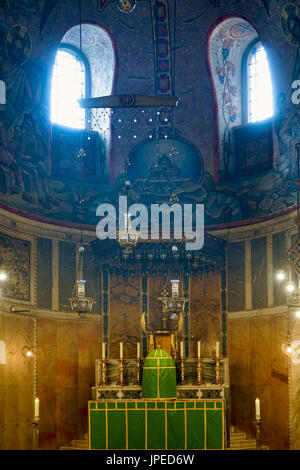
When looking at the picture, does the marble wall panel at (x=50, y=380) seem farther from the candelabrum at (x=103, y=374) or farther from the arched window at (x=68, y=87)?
Answer: the arched window at (x=68, y=87)

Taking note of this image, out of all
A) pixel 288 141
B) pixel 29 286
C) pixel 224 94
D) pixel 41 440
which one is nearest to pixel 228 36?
pixel 224 94

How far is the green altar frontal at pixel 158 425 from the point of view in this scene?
18.1m

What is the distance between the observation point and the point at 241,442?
20.1m

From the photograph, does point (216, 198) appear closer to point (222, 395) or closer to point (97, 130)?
point (97, 130)

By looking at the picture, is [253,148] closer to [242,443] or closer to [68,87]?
[68,87]

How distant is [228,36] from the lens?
22453mm

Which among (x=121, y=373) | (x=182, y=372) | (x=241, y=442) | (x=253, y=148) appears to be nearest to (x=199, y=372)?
(x=182, y=372)

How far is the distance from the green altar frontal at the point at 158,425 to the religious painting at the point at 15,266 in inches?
140

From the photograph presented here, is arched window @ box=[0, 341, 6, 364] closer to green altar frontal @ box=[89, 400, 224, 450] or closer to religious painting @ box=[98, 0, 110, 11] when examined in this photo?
green altar frontal @ box=[89, 400, 224, 450]

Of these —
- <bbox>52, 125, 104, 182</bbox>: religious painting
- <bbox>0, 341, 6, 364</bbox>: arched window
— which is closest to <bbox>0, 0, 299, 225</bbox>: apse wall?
<bbox>52, 125, 104, 182</bbox>: religious painting

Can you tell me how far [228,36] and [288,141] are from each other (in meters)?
3.93

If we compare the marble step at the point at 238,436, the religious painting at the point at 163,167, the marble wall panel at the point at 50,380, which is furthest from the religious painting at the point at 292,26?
the marble step at the point at 238,436

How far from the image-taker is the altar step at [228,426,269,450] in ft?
64.9

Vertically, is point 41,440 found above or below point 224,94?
below
